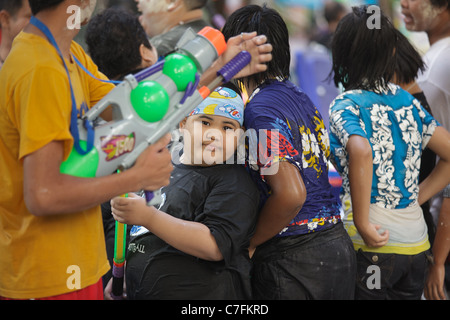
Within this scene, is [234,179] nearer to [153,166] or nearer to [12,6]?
[153,166]

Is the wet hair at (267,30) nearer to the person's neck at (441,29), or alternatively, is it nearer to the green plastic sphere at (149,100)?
the green plastic sphere at (149,100)

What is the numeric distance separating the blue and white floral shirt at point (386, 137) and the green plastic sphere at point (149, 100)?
0.89m

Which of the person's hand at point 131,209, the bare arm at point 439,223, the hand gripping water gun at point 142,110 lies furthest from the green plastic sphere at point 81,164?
the bare arm at point 439,223

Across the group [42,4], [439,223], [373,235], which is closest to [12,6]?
[42,4]

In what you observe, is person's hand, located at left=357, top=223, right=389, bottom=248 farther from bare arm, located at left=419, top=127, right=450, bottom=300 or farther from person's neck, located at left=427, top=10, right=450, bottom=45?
person's neck, located at left=427, top=10, right=450, bottom=45

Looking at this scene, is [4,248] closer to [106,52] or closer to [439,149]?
[106,52]

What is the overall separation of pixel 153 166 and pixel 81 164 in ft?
0.60

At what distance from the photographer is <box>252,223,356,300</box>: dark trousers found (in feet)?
5.38

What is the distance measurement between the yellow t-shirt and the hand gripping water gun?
0.06 metres

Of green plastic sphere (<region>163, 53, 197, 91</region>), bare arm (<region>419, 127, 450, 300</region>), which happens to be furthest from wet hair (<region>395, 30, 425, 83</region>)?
green plastic sphere (<region>163, 53, 197, 91</region>)

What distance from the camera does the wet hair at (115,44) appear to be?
88.0 inches

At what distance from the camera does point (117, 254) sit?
5.65 feet

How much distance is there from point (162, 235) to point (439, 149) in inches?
49.5

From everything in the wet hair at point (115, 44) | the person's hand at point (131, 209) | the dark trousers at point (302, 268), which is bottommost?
the dark trousers at point (302, 268)
